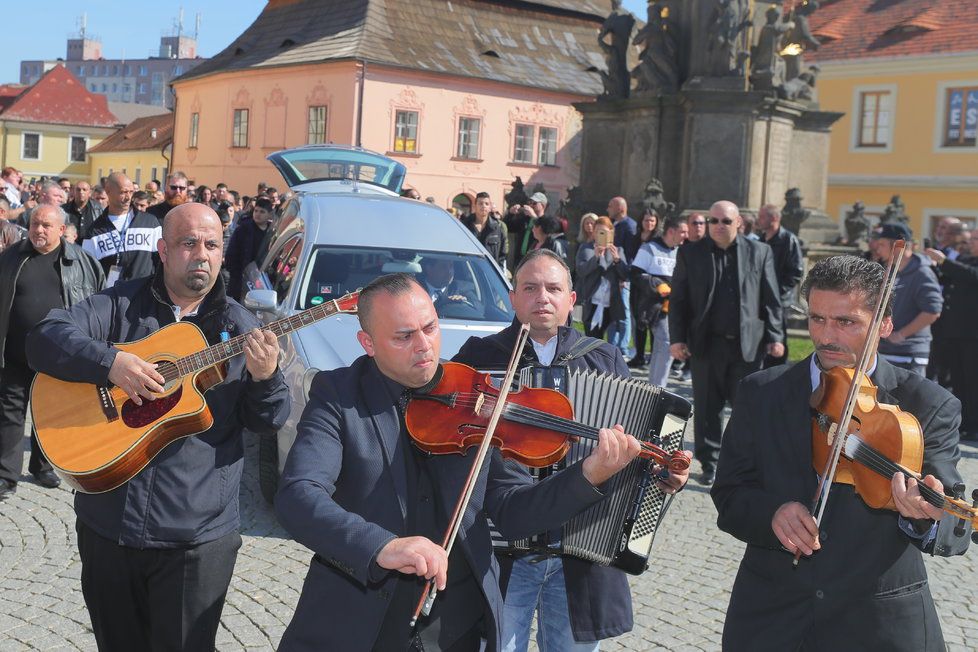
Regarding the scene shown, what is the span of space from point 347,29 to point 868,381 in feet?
139

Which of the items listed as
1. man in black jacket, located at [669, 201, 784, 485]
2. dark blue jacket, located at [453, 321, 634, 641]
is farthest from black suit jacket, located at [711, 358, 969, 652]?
man in black jacket, located at [669, 201, 784, 485]

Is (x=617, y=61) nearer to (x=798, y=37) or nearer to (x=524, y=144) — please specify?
(x=798, y=37)

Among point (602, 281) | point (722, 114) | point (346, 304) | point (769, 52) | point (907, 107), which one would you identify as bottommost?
point (602, 281)

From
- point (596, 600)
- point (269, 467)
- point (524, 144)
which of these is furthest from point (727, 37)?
point (524, 144)

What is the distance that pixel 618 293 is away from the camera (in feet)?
40.0

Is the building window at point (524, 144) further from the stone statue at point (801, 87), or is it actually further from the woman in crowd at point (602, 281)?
the woman in crowd at point (602, 281)

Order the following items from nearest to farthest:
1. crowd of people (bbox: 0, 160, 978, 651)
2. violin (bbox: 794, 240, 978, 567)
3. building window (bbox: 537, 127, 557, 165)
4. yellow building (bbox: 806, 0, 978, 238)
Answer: violin (bbox: 794, 240, 978, 567) < crowd of people (bbox: 0, 160, 978, 651) < yellow building (bbox: 806, 0, 978, 238) < building window (bbox: 537, 127, 557, 165)

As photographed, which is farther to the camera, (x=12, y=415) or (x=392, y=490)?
(x=12, y=415)

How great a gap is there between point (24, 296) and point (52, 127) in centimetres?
7522

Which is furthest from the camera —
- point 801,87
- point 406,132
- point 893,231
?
point 406,132

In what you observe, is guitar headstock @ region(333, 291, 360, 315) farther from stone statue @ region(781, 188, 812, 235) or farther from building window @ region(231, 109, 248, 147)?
building window @ region(231, 109, 248, 147)

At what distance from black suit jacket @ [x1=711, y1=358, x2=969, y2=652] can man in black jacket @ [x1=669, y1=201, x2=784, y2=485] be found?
5.14 meters

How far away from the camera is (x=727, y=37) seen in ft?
56.8

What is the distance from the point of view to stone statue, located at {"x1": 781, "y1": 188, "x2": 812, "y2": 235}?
695 inches
